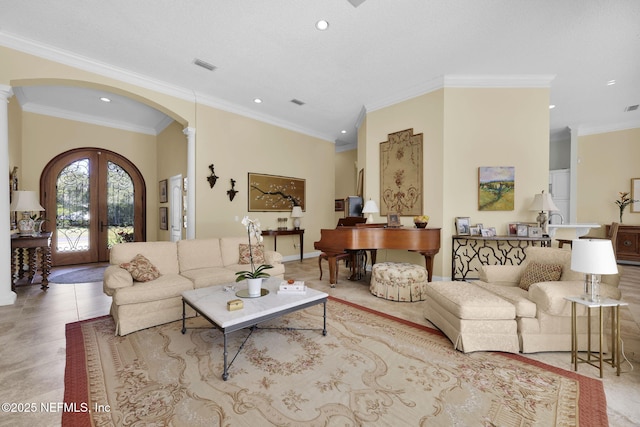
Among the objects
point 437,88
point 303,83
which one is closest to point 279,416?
point 303,83

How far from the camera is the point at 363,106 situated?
18.3ft

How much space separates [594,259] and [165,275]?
4.11 metres

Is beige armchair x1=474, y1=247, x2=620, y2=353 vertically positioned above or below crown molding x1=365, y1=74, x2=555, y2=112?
below

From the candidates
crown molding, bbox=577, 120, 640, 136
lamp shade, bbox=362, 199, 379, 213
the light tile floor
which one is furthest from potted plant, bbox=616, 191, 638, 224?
lamp shade, bbox=362, 199, 379, 213

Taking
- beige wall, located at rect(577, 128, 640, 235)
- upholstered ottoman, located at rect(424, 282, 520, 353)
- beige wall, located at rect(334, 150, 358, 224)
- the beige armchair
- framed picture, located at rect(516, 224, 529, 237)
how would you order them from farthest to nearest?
beige wall, located at rect(334, 150, 358, 224) < beige wall, located at rect(577, 128, 640, 235) < framed picture, located at rect(516, 224, 529, 237) < upholstered ottoman, located at rect(424, 282, 520, 353) < the beige armchair

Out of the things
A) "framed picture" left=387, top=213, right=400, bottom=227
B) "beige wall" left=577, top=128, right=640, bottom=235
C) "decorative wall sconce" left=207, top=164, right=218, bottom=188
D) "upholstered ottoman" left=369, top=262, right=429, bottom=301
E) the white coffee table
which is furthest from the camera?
"beige wall" left=577, top=128, right=640, bottom=235

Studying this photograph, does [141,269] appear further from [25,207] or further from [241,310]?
[25,207]

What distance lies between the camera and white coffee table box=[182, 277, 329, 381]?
1.99m

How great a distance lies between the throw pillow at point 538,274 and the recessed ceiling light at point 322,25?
348 cm

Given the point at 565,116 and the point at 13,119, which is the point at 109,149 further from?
the point at 565,116

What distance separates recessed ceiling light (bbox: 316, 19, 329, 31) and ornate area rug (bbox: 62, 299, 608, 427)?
342cm

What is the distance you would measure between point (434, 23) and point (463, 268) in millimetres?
3636

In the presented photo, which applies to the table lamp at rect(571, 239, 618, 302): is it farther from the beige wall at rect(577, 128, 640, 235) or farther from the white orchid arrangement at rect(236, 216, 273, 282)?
the beige wall at rect(577, 128, 640, 235)

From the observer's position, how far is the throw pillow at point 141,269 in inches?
118
